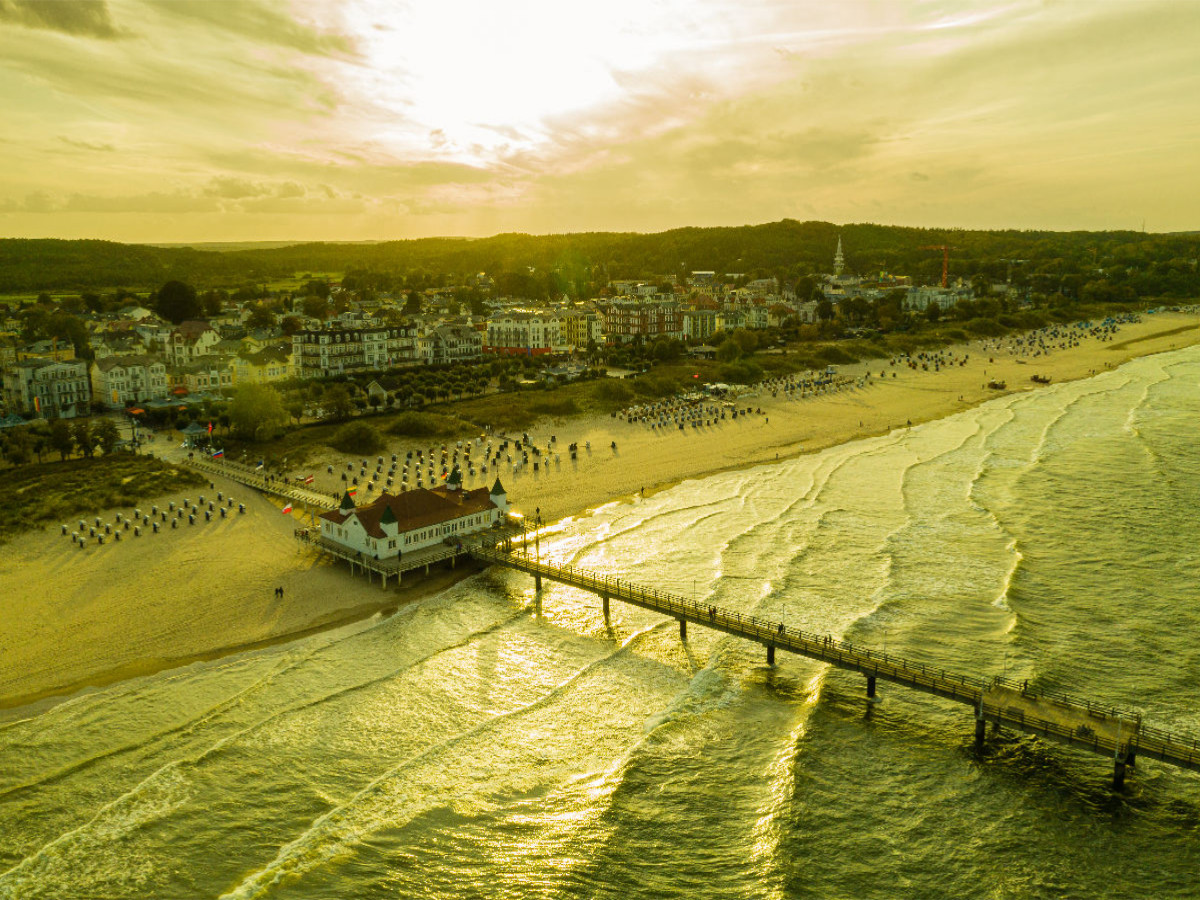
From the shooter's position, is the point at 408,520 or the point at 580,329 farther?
the point at 580,329

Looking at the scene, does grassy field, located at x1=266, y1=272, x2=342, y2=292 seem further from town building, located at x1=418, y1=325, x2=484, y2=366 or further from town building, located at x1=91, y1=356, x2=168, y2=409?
town building, located at x1=91, y1=356, x2=168, y2=409

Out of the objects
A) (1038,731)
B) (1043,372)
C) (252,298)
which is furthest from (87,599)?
(252,298)

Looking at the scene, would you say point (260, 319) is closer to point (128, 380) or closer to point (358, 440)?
point (128, 380)

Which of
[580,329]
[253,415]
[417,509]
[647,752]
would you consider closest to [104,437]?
[253,415]

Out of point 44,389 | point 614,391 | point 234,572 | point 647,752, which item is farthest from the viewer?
point 614,391

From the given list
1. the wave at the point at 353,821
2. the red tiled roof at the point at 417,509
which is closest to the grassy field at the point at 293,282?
the red tiled roof at the point at 417,509

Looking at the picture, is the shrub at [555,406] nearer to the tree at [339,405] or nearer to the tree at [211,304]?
the tree at [339,405]
